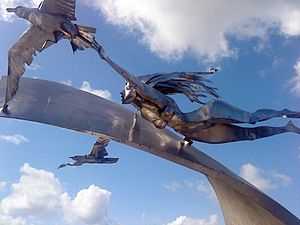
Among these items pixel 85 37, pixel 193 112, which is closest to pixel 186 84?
pixel 193 112

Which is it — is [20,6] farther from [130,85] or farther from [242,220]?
[242,220]

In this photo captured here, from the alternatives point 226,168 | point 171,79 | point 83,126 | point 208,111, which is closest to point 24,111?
point 83,126

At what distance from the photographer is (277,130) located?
8680 millimetres

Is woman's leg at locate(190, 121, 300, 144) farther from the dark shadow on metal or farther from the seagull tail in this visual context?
the seagull tail

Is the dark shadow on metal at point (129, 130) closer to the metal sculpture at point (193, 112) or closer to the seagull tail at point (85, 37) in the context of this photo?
the metal sculpture at point (193, 112)

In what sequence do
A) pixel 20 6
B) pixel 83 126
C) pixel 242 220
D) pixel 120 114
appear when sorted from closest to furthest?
pixel 20 6 → pixel 83 126 → pixel 120 114 → pixel 242 220

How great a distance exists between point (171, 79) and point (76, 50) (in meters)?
1.83

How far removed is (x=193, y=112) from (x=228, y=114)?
61 cm

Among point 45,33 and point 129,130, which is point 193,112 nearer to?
point 129,130

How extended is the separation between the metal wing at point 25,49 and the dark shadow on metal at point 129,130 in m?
0.83

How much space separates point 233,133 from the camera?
8641mm

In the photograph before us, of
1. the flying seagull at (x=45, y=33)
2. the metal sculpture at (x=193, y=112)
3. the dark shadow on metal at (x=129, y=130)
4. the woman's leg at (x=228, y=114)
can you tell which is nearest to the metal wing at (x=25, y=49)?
the flying seagull at (x=45, y=33)

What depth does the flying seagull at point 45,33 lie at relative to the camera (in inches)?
292

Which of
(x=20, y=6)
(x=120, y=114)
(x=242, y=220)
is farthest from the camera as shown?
(x=242, y=220)
